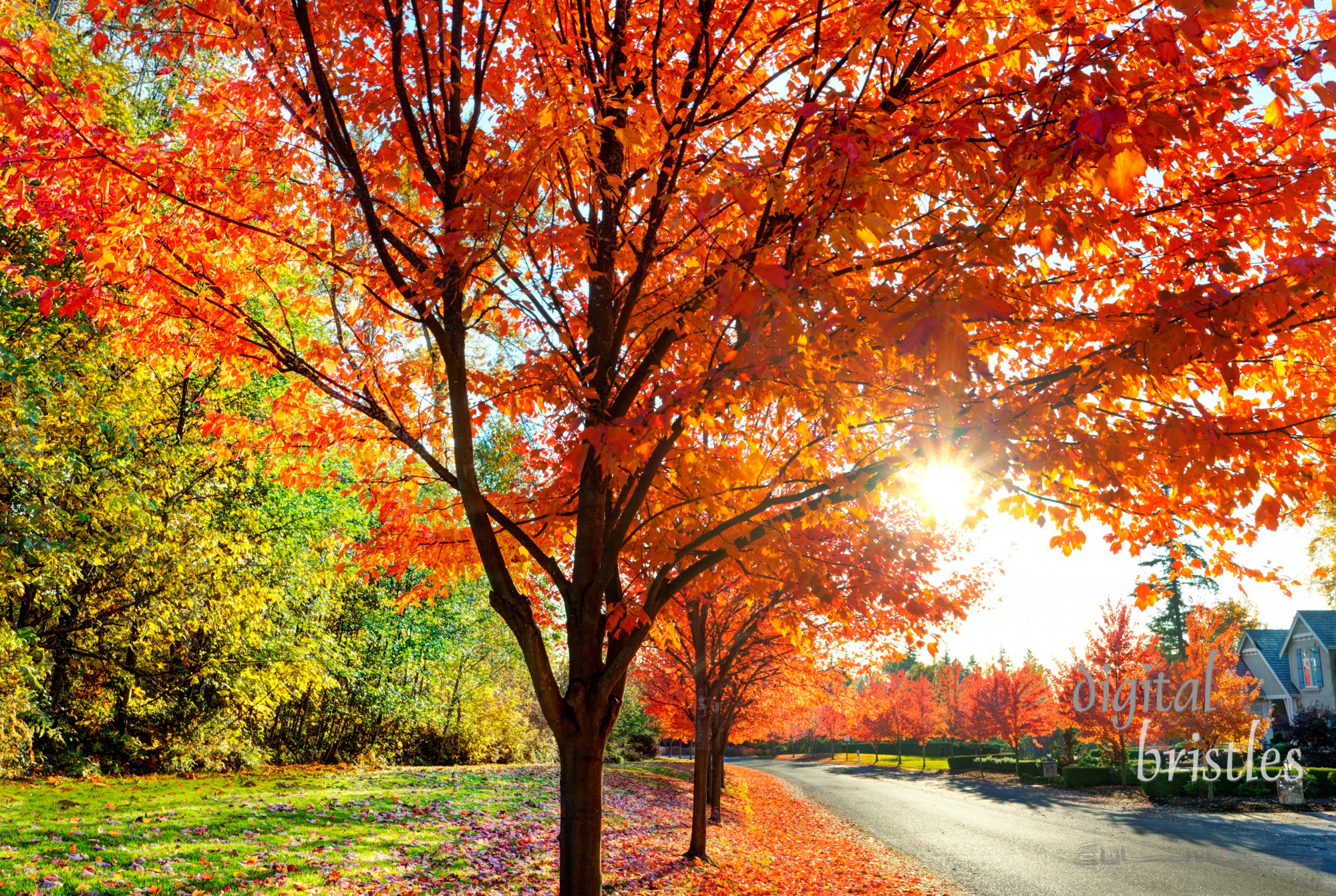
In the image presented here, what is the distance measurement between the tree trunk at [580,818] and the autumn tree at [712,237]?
0.02 m

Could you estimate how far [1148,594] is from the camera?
247 inches

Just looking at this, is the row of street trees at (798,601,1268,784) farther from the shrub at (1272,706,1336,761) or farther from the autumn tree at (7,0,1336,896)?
the autumn tree at (7,0,1336,896)

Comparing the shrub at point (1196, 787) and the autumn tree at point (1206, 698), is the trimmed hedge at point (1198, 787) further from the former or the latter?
the autumn tree at point (1206, 698)

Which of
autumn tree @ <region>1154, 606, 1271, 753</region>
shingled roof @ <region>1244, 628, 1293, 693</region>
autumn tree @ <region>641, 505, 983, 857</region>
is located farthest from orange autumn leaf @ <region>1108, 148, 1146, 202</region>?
shingled roof @ <region>1244, 628, 1293, 693</region>

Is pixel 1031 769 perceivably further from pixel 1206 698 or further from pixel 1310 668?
pixel 1310 668

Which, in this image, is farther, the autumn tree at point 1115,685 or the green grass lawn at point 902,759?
the green grass lawn at point 902,759

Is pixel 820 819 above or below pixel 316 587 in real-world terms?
below

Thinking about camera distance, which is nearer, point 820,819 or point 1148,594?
point 1148,594

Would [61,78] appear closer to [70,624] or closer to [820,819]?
[70,624]

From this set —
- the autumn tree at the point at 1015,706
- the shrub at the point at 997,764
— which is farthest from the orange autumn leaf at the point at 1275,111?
the shrub at the point at 997,764

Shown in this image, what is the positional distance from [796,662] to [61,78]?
17409 millimetres

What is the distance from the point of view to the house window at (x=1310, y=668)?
117 feet

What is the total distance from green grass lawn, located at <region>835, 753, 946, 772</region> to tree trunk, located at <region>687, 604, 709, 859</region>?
38276 millimetres

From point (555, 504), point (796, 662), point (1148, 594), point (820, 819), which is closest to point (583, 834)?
point (555, 504)
